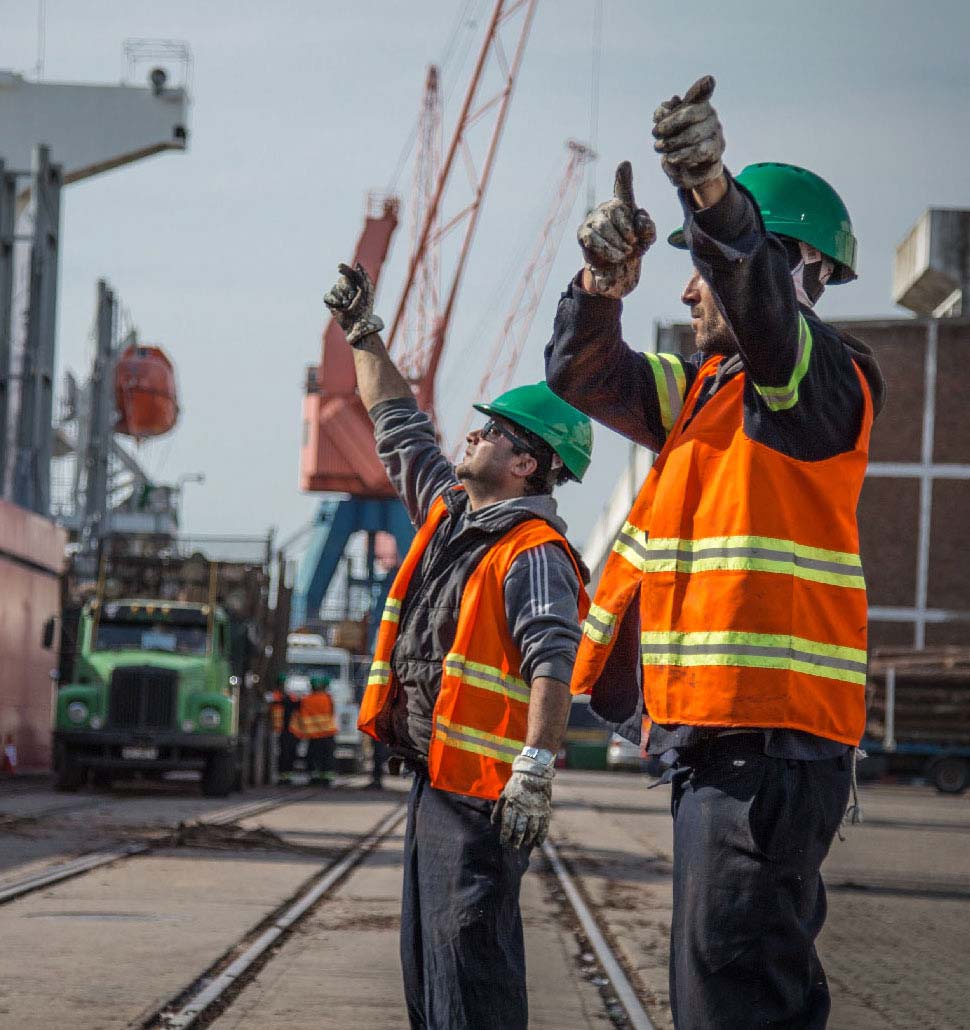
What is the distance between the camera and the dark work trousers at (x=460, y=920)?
443 cm

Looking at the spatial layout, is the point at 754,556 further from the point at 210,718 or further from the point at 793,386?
the point at 210,718

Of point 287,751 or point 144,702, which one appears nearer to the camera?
point 144,702

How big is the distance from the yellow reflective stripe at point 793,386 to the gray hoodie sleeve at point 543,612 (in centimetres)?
136

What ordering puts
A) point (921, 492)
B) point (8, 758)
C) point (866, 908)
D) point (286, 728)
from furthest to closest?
point (921, 492) → point (286, 728) → point (8, 758) → point (866, 908)

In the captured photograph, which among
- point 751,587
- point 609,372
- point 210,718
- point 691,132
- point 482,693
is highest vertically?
point 691,132

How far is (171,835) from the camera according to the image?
1527cm

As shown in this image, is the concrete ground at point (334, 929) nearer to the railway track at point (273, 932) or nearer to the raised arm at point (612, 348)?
the railway track at point (273, 932)

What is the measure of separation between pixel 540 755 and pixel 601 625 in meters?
0.81

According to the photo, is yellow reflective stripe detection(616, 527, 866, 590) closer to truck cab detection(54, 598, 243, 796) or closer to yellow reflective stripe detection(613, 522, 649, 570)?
yellow reflective stripe detection(613, 522, 649, 570)

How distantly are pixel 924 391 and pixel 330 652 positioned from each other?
45.3 ft

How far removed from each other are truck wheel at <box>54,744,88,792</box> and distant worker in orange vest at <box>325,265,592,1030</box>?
1905 cm

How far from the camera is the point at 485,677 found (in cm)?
471

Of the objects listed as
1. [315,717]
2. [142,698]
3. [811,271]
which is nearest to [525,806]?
[811,271]

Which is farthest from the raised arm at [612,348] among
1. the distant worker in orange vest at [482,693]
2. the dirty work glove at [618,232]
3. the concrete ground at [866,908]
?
the concrete ground at [866,908]
